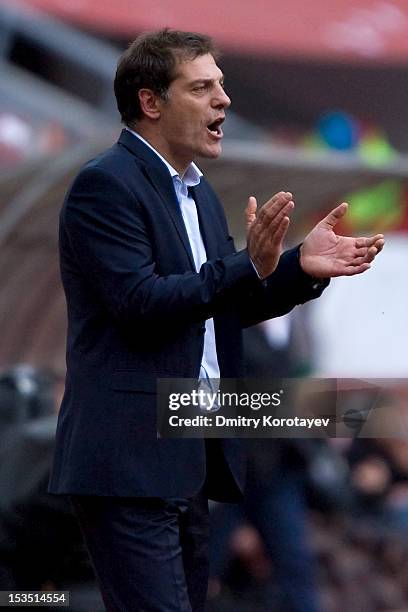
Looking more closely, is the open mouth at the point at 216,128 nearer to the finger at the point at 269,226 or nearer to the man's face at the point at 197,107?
the man's face at the point at 197,107

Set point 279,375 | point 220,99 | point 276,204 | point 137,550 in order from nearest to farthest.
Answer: point 276,204 → point 137,550 → point 220,99 → point 279,375

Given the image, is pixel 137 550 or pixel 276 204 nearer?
pixel 276 204

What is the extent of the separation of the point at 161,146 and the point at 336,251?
1.50 feet

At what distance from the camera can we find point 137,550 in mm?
2977

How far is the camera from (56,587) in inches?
193

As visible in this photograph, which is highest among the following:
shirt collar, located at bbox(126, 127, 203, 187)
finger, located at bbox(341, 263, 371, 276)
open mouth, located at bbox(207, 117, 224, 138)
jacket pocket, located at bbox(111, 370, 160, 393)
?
open mouth, located at bbox(207, 117, 224, 138)

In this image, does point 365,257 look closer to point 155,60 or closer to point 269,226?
point 269,226

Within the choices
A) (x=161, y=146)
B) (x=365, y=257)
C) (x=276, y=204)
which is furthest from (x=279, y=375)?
(x=276, y=204)

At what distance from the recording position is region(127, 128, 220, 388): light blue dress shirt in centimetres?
314

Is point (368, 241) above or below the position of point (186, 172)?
below

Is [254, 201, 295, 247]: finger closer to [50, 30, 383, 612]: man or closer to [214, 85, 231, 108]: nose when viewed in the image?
[50, 30, 383, 612]: man

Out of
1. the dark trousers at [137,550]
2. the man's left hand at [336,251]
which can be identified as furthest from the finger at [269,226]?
the dark trousers at [137,550]

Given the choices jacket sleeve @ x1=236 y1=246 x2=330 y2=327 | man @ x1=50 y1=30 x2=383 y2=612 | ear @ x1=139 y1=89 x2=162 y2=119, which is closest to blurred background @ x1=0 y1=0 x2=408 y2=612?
jacket sleeve @ x1=236 y1=246 x2=330 y2=327

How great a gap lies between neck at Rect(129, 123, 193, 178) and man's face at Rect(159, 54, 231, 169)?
0.04 meters
